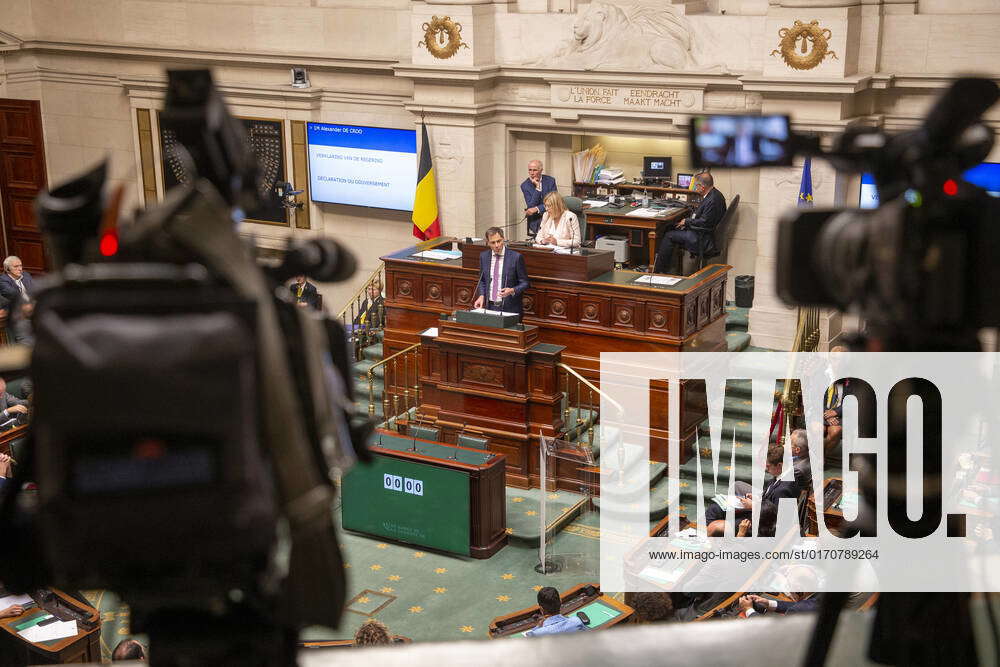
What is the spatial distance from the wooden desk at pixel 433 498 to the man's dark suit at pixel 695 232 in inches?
161

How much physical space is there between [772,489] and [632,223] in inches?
212

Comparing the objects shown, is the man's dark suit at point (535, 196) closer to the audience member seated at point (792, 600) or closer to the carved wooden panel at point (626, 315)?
the carved wooden panel at point (626, 315)

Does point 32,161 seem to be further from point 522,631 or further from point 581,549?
point 522,631

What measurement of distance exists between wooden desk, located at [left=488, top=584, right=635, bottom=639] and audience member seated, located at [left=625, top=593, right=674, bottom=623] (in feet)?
0.18

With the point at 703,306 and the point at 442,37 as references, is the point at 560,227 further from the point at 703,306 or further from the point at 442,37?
the point at 442,37

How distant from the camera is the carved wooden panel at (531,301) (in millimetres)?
11102

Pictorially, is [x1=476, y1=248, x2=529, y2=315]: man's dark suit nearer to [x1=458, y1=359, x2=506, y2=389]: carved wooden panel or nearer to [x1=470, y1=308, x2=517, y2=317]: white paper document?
[x1=470, y1=308, x2=517, y2=317]: white paper document

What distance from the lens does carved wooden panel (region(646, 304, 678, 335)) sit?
10414 millimetres

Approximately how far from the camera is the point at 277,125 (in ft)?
50.8

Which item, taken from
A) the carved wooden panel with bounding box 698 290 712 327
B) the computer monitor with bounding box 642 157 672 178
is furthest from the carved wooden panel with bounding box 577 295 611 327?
the computer monitor with bounding box 642 157 672 178

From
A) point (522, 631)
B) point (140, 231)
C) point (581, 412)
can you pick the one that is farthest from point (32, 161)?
point (140, 231)

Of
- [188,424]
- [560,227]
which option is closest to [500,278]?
[560,227]

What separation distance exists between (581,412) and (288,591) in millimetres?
9278

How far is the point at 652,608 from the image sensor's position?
7.11m
